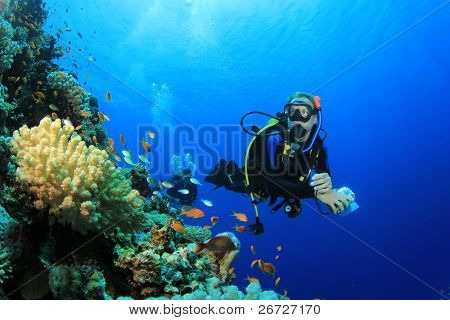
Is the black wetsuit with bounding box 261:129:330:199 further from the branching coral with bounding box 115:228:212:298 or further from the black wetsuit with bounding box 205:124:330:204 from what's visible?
the branching coral with bounding box 115:228:212:298

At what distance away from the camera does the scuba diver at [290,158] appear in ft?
15.9

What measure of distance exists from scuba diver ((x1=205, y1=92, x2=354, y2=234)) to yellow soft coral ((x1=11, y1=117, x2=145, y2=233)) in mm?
2038

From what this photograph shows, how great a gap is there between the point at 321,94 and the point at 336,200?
52.4 metres

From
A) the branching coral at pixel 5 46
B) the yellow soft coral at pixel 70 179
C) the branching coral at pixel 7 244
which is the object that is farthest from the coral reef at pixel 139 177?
the branching coral at pixel 7 244

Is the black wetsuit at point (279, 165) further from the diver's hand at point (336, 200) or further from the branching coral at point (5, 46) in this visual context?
the branching coral at point (5, 46)

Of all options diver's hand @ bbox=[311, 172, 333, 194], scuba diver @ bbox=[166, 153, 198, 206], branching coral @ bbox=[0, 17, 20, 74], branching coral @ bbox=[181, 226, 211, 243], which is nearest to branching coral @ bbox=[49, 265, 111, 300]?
branching coral @ bbox=[181, 226, 211, 243]

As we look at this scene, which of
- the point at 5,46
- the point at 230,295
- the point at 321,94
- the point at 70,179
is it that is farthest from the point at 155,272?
the point at 321,94

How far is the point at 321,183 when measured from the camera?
4688mm

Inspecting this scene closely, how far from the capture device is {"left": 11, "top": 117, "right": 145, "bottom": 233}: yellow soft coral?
3.24 m

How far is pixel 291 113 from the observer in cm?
507

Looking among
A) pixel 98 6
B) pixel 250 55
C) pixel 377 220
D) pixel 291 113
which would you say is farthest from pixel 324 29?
pixel 377 220

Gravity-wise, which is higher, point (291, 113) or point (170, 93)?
point (170, 93)

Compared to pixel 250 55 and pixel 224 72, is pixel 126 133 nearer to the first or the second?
pixel 224 72

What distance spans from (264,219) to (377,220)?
2612 centimetres
